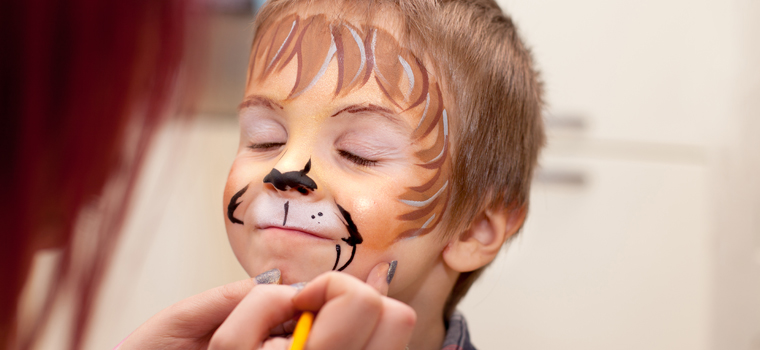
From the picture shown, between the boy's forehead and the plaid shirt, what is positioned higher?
the boy's forehead

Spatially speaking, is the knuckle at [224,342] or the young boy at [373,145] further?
the young boy at [373,145]

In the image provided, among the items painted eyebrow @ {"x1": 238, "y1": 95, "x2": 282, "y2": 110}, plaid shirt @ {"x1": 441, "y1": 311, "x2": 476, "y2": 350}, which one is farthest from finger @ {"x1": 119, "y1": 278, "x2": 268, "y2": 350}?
plaid shirt @ {"x1": 441, "y1": 311, "x2": 476, "y2": 350}

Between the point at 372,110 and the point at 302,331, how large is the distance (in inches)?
10.7

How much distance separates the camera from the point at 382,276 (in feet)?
2.03

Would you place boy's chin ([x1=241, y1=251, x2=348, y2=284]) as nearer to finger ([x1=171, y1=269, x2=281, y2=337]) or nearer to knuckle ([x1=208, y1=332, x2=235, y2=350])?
finger ([x1=171, y1=269, x2=281, y2=337])

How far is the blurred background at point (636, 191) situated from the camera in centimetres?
134

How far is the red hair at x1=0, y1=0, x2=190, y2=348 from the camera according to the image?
14.1 inches

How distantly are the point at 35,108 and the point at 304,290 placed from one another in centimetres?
24

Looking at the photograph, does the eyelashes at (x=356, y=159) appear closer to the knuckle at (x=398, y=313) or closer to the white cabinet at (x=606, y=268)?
the knuckle at (x=398, y=313)

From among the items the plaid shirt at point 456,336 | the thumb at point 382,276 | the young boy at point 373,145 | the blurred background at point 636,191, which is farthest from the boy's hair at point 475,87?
the blurred background at point 636,191

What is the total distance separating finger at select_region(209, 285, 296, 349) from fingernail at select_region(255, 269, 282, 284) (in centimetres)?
8

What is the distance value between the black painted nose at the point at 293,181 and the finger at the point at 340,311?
147 mm

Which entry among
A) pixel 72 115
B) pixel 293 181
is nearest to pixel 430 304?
pixel 293 181

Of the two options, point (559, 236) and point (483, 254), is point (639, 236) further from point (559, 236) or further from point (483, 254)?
point (483, 254)
